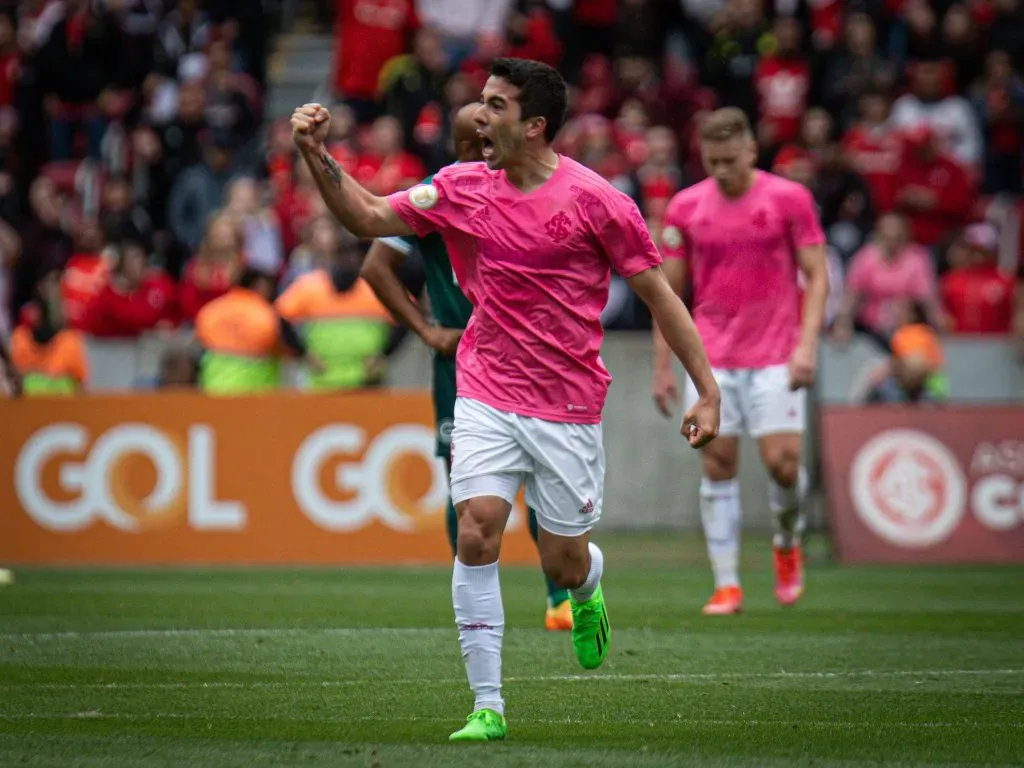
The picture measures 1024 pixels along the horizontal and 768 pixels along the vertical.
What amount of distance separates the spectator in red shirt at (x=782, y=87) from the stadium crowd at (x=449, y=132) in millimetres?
27

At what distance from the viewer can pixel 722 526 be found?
440 inches

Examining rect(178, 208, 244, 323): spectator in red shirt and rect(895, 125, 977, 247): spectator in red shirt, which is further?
rect(895, 125, 977, 247): spectator in red shirt

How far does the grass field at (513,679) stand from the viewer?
637 cm

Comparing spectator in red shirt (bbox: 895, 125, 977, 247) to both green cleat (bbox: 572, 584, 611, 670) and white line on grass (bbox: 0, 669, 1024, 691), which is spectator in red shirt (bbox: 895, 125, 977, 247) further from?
green cleat (bbox: 572, 584, 611, 670)

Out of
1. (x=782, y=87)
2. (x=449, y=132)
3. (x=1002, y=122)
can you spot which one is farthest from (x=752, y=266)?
(x=1002, y=122)

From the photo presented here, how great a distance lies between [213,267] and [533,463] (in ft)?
37.6

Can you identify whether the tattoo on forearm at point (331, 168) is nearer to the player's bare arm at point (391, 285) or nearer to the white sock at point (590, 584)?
the white sock at point (590, 584)

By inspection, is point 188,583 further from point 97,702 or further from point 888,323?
point 888,323

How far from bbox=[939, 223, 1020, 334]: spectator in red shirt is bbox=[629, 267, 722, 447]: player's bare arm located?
11542 millimetres

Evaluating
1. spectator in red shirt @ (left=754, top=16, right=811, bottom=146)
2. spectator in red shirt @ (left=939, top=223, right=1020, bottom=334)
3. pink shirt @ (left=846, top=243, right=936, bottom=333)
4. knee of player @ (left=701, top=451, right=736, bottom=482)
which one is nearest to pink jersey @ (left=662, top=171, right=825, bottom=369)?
knee of player @ (left=701, top=451, right=736, bottom=482)

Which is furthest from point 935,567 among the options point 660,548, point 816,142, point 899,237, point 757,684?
point 757,684

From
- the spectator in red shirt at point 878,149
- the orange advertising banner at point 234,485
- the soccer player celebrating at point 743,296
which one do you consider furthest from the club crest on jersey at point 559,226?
the spectator in red shirt at point 878,149

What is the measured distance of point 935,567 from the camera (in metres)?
14.9

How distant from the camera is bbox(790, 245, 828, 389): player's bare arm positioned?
10656mm
